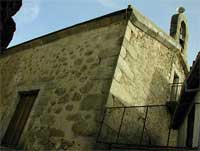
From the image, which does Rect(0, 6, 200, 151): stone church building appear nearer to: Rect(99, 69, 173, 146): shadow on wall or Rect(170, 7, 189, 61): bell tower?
Rect(99, 69, 173, 146): shadow on wall

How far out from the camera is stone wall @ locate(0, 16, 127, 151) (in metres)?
5.44

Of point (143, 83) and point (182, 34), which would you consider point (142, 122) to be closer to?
point (143, 83)

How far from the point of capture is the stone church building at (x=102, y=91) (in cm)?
535

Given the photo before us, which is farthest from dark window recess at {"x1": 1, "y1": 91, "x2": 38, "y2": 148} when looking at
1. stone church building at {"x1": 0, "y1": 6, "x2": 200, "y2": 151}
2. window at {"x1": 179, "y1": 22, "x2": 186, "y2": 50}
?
window at {"x1": 179, "y1": 22, "x2": 186, "y2": 50}

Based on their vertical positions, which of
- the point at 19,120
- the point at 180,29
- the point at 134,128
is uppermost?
the point at 180,29

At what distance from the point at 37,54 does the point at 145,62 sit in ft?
11.5

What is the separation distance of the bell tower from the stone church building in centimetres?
87

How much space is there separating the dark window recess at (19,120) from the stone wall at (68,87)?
0.16 m

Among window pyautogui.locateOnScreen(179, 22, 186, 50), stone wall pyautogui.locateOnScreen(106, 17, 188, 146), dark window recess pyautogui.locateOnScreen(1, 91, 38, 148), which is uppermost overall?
window pyautogui.locateOnScreen(179, 22, 186, 50)

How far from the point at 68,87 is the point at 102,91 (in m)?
1.10

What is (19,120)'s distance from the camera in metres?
7.14

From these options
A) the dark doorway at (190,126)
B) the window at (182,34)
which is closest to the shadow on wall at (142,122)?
the dark doorway at (190,126)

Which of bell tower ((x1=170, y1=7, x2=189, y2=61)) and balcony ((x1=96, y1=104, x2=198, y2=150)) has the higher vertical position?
bell tower ((x1=170, y1=7, x2=189, y2=61))

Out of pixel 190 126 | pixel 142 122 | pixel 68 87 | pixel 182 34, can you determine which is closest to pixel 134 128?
pixel 142 122
